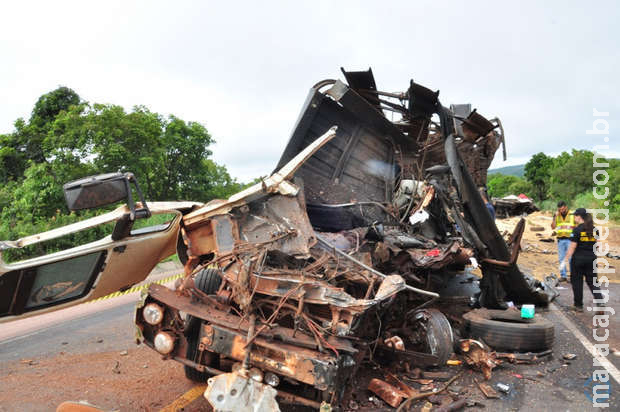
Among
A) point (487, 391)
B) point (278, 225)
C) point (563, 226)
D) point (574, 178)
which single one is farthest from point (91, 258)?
point (574, 178)

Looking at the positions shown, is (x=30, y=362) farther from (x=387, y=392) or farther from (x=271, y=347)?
(x=387, y=392)

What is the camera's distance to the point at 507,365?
4348 millimetres

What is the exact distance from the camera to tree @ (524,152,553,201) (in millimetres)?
45281

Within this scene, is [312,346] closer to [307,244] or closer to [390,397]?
[307,244]

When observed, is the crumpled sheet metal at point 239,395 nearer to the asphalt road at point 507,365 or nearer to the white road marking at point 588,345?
the asphalt road at point 507,365

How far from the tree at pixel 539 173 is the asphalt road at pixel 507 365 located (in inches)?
1762

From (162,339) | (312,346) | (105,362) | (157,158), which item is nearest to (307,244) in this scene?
(312,346)

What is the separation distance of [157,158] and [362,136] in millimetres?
13115

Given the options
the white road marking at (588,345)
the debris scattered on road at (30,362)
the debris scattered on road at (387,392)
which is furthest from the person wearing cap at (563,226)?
the debris scattered on road at (30,362)

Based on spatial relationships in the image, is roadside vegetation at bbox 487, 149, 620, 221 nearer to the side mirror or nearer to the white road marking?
the white road marking

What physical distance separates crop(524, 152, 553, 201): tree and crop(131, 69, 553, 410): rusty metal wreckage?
45270 millimetres

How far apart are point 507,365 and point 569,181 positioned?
36.5 m

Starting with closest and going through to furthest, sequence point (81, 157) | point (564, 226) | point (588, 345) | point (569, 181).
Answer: point (588, 345) < point (564, 226) < point (81, 157) < point (569, 181)

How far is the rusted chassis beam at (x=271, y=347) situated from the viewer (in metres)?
2.60
